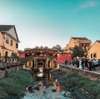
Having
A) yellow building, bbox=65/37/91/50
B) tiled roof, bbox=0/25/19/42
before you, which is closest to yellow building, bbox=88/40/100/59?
tiled roof, bbox=0/25/19/42

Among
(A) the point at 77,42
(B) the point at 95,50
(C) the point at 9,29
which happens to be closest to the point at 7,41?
(C) the point at 9,29

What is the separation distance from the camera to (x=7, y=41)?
6738 centimetres

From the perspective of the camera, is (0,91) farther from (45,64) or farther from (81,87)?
(45,64)

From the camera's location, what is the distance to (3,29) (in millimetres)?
68188

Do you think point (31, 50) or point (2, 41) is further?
point (2, 41)

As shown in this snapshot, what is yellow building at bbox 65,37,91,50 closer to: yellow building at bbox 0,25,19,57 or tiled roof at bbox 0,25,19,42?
tiled roof at bbox 0,25,19,42

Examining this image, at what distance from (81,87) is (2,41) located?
120 ft

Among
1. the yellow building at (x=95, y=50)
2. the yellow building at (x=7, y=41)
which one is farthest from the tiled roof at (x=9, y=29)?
the yellow building at (x=95, y=50)

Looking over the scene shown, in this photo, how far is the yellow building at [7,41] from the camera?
6212 cm

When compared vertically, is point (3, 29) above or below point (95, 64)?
above

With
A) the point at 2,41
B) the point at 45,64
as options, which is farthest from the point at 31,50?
the point at 2,41

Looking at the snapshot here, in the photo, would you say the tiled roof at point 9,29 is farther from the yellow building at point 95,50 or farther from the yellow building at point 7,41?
the yellow building at point 95,50

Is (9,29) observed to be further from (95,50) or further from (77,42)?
(77,42)

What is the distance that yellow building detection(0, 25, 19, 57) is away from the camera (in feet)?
204
